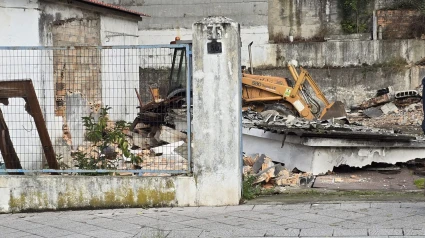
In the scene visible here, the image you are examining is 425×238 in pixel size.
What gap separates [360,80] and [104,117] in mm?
15417

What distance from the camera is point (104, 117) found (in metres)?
9.73

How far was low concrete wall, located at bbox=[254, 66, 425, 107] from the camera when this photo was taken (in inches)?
920

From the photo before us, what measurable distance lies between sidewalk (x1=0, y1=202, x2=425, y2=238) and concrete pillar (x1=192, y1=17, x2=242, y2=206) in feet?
1.02

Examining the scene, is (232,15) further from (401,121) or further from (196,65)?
(196,65)

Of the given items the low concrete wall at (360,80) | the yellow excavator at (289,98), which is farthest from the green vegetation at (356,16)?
the yellow excavator at (289,98)

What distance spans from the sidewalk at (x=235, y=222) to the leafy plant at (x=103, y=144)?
776 millimetres

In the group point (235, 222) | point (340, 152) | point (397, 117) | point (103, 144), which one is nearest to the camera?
point (235, 222)

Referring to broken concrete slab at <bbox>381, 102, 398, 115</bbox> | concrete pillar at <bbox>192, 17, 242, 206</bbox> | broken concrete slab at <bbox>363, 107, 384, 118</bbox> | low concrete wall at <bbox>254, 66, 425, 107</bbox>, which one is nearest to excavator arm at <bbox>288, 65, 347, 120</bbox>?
broken concrete slab at <bbox>363, 107, 384, 118</bbox>

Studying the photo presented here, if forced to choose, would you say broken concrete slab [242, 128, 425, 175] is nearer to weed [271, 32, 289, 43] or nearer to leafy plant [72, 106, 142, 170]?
leafy plant [72, 106, 142, 170]

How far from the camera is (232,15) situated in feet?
82.5

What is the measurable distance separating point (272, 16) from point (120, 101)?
53.2 ft

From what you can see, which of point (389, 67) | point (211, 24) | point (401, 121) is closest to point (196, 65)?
point (211, 24)

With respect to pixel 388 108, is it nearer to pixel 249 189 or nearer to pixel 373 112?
pixel 373 112

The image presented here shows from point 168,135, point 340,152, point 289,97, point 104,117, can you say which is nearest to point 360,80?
point 289,97
